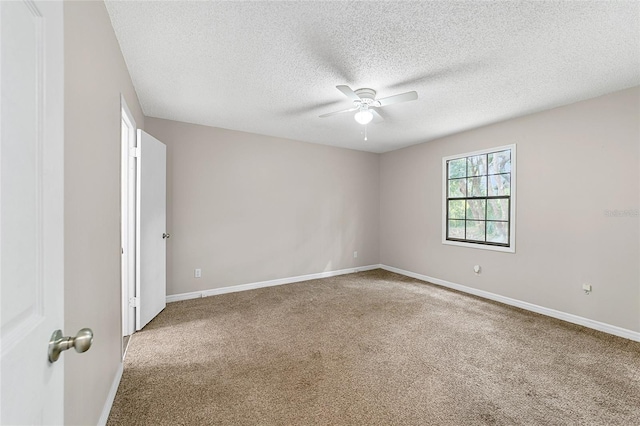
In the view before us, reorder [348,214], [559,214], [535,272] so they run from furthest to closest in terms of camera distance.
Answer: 1. [348,214]
2. [535,272]
3. [559,214]

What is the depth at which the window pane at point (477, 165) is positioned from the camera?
4230 mm

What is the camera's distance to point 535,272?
11.7 feet

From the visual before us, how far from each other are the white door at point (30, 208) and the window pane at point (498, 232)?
182 inches

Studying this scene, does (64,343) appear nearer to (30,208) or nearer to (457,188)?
(30,208)

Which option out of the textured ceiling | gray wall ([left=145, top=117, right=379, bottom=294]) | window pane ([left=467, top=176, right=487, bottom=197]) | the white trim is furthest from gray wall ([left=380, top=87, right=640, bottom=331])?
gray wall ([left=145, top=117, right=379, bottom=294])

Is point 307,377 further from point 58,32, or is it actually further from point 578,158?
point 578,158

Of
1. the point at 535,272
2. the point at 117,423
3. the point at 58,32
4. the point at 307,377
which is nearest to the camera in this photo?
the point at 58,32

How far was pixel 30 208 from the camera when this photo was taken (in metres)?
0.58

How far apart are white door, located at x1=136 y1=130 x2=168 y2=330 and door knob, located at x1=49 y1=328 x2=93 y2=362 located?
101 inches

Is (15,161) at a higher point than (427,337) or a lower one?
higher

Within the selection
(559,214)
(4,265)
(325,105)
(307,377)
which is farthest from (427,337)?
(4,265)

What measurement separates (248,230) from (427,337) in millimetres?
2954

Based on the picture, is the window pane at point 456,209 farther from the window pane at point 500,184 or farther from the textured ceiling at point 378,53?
the textured ceiling at point 378,53

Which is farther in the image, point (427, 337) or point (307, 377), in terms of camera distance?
point (427, 337)
